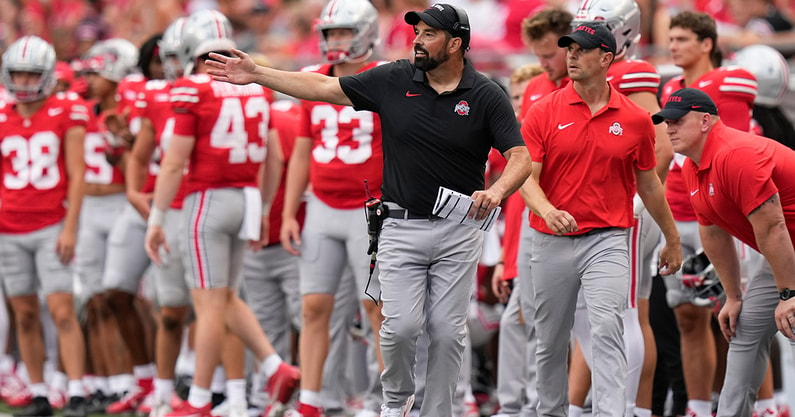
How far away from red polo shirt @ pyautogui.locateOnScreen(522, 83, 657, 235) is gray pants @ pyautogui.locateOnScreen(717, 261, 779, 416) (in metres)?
0.72

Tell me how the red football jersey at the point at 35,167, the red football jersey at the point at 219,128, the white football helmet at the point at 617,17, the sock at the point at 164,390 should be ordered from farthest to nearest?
1. the red football jersey at the point at 35,167
2. the sock at the point at 164,390
3. the red football jersey at the point at 219,128
4. the white football helmet at the point at 617,17

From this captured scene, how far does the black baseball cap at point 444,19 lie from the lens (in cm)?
631

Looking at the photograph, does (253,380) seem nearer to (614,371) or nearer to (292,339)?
(292,339)

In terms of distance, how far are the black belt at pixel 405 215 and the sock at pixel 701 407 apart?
2.37 metres

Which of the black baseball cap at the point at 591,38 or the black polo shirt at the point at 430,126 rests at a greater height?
the black baseball cap at the point at 591,38

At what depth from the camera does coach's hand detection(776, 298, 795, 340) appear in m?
6.26

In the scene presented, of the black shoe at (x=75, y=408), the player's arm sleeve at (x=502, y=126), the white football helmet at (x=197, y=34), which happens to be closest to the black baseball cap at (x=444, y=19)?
the player's arm sleeve at (x=502, y=126)

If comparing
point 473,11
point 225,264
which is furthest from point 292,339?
point 473,11

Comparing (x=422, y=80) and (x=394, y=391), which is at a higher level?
(x=422, y=80)

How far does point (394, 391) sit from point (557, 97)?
5.56 ft

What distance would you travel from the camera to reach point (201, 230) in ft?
26.8

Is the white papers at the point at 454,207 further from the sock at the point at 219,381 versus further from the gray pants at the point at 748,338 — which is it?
the sock at the point at 219,381

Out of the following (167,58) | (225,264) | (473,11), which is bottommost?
(225,264)

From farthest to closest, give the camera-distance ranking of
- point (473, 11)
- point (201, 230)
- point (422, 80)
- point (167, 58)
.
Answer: point (473, 11) → point (167, 58) → point (201, 230) → point (422, 80)
